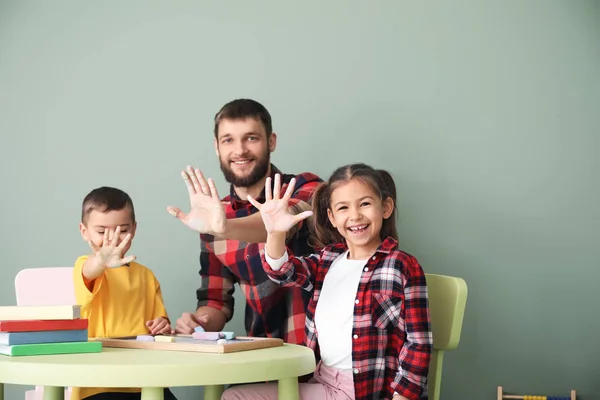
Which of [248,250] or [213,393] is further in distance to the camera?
[248,250]

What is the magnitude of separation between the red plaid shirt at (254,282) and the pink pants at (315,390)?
1.52 ft

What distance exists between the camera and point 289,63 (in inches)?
112

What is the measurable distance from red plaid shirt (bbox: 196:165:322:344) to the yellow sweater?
31 centimetres

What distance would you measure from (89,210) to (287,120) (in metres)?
0.94

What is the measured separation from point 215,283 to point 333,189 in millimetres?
649

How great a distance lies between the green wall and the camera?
261cm

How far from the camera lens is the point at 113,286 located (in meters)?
2.13

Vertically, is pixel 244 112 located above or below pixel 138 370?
above

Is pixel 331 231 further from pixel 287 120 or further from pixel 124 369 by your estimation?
pixel 124 369

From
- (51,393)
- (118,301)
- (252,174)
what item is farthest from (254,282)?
(51,393)

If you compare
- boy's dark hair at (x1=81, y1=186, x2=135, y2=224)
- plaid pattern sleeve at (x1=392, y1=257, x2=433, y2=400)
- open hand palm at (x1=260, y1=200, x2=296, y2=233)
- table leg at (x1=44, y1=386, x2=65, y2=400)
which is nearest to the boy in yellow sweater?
boy's dark hair at (x1=81, y1=186, x2=135, y2=224)

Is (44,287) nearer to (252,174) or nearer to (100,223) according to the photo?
(100,223)

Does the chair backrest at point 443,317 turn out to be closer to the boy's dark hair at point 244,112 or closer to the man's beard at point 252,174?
the man's beard at point 252,174

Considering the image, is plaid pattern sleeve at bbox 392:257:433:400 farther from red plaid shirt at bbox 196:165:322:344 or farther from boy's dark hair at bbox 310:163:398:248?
red plaid shirt at bbox 196:165:322:344
